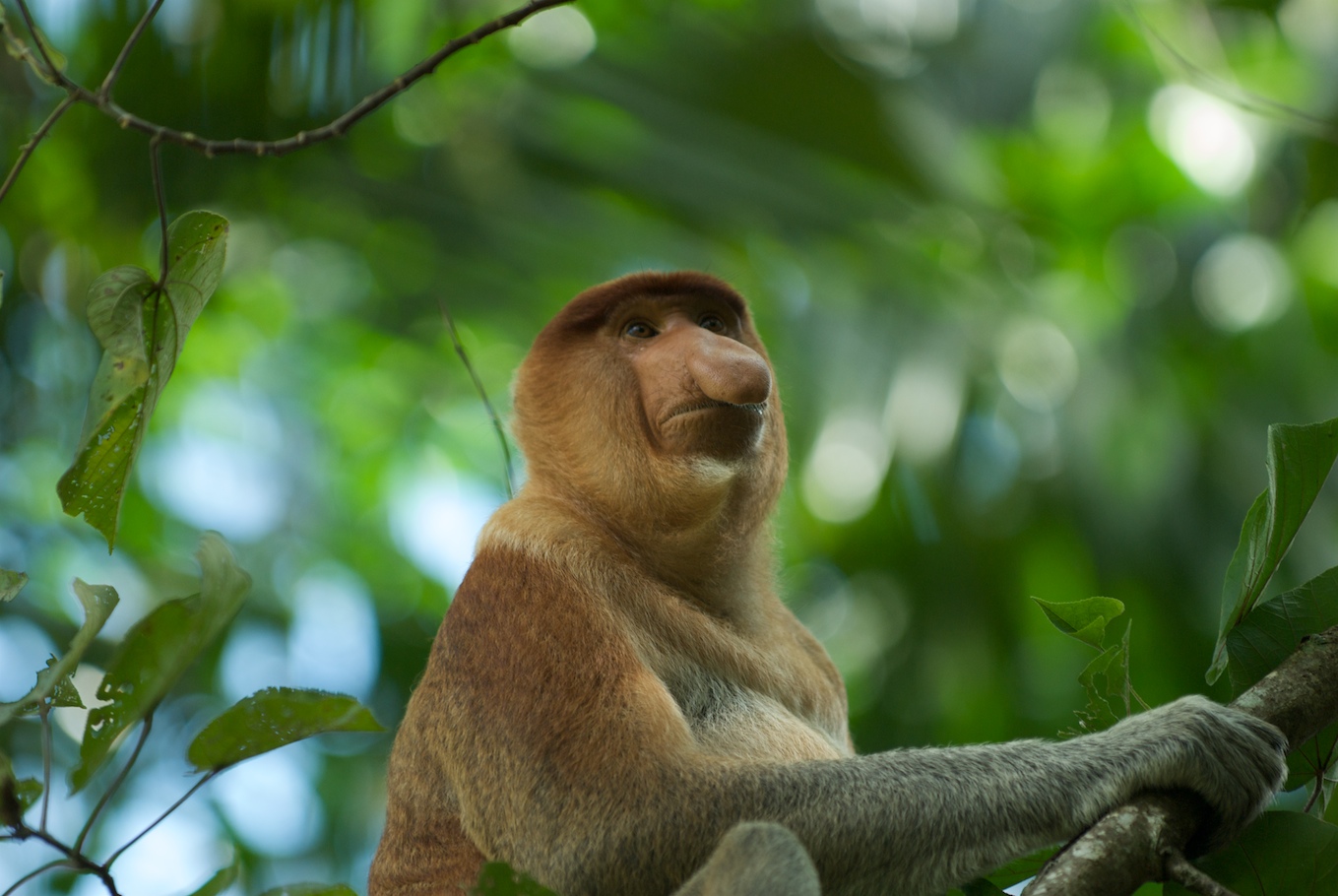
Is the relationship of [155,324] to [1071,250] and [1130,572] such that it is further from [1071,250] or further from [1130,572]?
[1071,250]

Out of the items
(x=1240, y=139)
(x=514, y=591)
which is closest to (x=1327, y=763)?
(x=514, y=591)

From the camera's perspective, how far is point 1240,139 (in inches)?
378

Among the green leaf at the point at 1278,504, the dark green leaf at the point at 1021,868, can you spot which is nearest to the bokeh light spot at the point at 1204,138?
the green leaf at the point at 1278,504

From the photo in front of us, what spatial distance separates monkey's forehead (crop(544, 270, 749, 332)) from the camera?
12.5ft

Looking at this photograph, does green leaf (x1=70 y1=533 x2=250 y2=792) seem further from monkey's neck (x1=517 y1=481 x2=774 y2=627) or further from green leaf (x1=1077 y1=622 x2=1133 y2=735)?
green leaf (x1=1077 y1=622 x2=1133 y2=735)

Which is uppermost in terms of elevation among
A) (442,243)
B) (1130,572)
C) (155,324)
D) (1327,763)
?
(155,324)

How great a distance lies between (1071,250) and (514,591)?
25.9 ft

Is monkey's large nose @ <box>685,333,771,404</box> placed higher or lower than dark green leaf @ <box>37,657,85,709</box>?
higher

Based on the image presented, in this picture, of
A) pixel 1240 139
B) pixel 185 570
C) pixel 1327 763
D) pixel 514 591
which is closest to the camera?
pixel 1327 763

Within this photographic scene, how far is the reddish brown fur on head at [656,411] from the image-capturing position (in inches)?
134

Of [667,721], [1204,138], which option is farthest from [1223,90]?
[1204,138]

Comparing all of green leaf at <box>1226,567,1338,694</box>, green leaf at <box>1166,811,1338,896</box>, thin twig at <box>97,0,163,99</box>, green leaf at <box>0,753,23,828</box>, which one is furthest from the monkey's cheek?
green leaf at <box>0,753,23,828</box>

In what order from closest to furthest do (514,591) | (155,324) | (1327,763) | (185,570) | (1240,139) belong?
(155,324) → (1327,763) → (514,591) → (185,570) → (1240,139)

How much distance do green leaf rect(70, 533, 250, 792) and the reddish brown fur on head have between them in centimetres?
175
